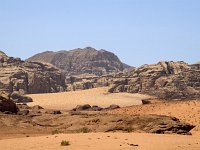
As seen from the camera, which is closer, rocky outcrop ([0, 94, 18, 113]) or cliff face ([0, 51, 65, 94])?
rocky outcrop ([0, 94, 18, 113])

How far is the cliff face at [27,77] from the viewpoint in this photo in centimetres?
6956

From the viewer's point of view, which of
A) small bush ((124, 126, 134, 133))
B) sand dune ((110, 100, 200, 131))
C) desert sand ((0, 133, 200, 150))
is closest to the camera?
desert sand ((0, 133, 200, 150))

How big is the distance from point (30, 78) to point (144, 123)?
185ft

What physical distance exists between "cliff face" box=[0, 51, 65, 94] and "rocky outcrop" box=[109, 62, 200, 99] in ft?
41.5

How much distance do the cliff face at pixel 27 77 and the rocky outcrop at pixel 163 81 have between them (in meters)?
12.6

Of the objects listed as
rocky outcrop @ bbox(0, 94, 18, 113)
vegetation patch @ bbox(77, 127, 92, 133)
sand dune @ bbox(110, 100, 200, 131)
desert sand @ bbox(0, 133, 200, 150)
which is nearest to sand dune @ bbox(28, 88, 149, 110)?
sand dune @ bbox(110, 100, 200, 131)

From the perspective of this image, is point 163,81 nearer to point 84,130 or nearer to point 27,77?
point 27,77

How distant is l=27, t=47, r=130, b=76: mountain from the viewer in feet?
515

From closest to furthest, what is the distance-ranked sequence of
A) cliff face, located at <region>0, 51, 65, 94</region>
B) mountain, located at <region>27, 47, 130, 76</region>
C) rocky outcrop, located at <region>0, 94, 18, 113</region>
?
1. rocky outcrop, located at <region>0, 94, 18, 113</region>
2. cliff face, located at <region>0, 51, 65, 94</region>
3. mountain, located at <region>27, 47, 130, 76</region>

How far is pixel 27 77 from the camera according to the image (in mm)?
72188

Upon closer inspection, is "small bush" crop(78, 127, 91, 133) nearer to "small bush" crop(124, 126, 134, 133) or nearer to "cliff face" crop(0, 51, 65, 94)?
"small bush" crop(124, 126, 134, 133)

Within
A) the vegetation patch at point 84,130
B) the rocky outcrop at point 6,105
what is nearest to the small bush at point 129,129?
the vegetation patch at point 84,130

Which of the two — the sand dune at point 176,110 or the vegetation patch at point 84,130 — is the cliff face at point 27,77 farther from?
the vegetation patch at point 84,130

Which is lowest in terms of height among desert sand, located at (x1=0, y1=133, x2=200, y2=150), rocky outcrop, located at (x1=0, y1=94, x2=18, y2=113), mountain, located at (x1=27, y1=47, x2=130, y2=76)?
desert sand, located at (x1=0, y1=133, x2=200, y2=150)
